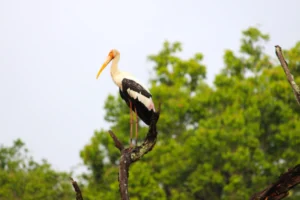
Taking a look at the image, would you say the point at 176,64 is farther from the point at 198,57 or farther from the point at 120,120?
the point at 120,120

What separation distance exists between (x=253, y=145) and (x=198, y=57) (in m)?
10.2

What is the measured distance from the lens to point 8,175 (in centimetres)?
4734

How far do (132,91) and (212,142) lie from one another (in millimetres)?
23962

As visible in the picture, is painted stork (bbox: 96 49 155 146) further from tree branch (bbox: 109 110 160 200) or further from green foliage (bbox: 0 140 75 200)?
green foliage (bbox: 0 140 75 200)

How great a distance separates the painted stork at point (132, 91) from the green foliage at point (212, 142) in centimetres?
2222

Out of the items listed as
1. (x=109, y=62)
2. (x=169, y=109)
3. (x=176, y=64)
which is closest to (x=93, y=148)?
(x=169, y=109)

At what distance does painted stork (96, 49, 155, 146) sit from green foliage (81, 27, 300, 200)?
2222 cm

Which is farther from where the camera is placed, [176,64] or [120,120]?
[176,64]

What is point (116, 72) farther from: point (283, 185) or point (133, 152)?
point (283, 185)

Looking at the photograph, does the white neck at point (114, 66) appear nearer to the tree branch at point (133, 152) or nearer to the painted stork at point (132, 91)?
the painted stork at point (132, 91)

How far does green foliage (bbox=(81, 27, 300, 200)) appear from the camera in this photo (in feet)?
122

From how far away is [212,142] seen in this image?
123 ft

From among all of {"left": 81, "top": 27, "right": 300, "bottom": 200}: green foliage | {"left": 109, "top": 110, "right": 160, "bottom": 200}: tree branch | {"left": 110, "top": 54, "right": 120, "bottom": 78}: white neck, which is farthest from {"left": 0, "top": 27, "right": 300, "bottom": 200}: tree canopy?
{"left": 109, "top": 110, "right": 160, "bottom": 200}: tree branch

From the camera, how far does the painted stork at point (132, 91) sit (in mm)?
13492
